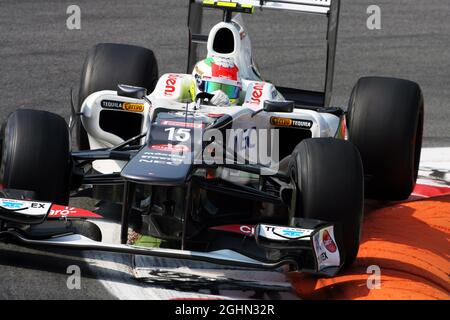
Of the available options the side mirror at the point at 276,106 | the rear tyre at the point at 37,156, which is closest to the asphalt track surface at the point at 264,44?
the side mirror at the point at 276,106

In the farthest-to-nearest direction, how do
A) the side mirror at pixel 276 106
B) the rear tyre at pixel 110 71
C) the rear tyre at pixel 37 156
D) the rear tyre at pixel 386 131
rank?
1. the rear tyre at pixel 110 71
2. the rear tyre at pixel 386 131
3. the side mirror at pixel 276 106
4. the rear tyre at pixel 37 156

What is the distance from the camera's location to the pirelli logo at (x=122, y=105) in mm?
8336

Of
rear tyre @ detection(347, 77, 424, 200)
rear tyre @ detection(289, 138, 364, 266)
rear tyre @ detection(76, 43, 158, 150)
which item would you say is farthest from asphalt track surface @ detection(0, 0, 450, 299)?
rear tyre @ detection(289, 138, 364, 266)

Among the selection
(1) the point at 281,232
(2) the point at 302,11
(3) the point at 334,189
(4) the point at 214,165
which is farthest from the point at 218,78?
(1) the point at 281,232

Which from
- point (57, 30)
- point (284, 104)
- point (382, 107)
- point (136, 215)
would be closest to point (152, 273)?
point (136, 215)

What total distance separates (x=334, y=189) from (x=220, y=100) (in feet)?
5.07

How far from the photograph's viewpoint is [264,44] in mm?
15133

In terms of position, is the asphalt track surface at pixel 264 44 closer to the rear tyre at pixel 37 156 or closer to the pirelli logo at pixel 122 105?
the pirelli logo at pixel 122 105

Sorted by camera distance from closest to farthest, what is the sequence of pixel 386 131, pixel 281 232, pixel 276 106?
pixel 281 232 < pixel 276 106 < pixel 386 131

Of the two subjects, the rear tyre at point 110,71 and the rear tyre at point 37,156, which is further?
the rear tyre at point 110,71

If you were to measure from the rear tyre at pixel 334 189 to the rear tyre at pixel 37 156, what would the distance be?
152cm

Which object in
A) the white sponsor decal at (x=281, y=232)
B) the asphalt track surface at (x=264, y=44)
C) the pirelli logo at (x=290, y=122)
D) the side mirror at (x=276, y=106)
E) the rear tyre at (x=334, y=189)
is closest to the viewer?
the white sponsor decal at (x=281, y=232)

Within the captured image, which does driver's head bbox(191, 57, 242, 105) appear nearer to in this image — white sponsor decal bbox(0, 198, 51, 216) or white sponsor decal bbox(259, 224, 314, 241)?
white sponsor decal bbox(259, 224, 314, 241)

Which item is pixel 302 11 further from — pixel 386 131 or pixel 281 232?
pixel 281 232
